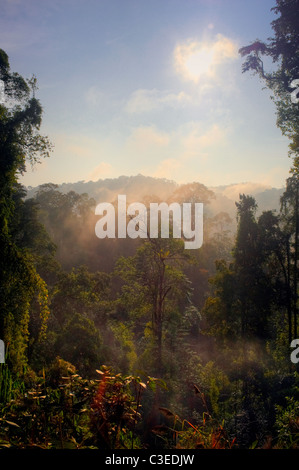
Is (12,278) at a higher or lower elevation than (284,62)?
lower

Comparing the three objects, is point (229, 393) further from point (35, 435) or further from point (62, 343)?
point (35, 435)

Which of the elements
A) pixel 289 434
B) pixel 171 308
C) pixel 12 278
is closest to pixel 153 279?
pixel 171 308

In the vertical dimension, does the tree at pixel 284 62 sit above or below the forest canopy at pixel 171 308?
above

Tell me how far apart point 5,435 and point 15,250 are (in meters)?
5.38

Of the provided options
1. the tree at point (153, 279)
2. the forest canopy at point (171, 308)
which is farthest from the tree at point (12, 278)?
the tree at point (153, 279)

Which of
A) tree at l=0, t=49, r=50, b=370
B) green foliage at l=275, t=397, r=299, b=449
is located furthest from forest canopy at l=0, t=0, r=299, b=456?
green foliage at l=275, t=397, r=299, b=449

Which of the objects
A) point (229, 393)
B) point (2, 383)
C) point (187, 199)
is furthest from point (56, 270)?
point (187, 199)

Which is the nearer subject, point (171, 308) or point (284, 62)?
point (284, 62)

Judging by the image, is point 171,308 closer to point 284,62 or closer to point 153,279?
point 153,279

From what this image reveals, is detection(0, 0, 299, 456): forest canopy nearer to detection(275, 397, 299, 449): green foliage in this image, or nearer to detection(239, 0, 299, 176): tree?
detection(239, 0, 299, 176): tree

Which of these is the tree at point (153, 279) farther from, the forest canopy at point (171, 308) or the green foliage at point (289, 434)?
the green foliage at point (289, 434)

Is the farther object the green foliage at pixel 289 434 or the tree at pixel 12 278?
the tree at pixel 12 278

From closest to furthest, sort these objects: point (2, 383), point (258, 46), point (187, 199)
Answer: point (2, 383)
point (258, 46)
point (187, 199)
